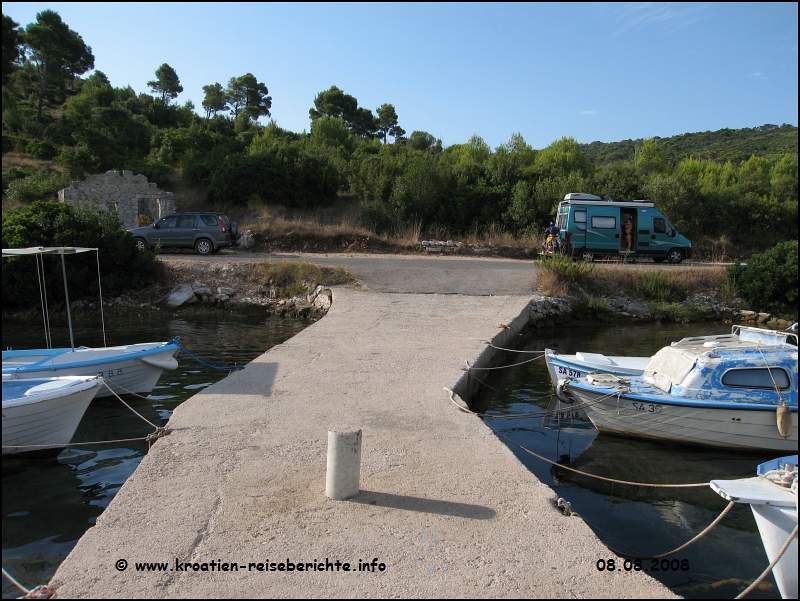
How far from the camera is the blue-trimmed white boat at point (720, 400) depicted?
8273 mm

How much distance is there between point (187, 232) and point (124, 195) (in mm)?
9569

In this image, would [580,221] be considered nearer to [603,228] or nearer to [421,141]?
[603,228]

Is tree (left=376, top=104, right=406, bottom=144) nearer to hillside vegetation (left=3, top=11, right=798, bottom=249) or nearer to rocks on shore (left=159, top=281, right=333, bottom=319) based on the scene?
hillside vegetation (left=3, top=11, right=798, bottom=249)

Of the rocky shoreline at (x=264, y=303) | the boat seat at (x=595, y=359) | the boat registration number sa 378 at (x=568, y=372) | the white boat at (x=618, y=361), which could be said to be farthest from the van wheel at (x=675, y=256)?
the boat registration number sa 378 at (x=568, y=372)

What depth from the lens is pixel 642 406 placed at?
8.52m

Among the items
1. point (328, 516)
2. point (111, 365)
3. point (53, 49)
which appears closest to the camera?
point (328, 516)

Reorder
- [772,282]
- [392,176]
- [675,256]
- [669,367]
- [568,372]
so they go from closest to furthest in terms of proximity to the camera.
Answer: [669,367], [568,372], [772,282], [675,256], [392,176]

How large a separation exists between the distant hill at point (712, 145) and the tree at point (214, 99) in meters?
42.6

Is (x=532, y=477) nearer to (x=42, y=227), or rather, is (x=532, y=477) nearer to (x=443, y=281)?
(x=443, y=281)

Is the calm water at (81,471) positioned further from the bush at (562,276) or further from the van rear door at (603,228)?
A: the van rear door at (603,228)

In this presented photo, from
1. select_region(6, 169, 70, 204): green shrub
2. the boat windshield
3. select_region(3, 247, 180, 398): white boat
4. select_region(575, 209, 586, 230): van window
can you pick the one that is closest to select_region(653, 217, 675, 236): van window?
select_region(575, 209, 586, 230): van window

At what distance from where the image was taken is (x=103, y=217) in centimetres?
2003

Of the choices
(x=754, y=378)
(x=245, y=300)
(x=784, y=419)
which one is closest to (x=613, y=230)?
(x=245, y=300)

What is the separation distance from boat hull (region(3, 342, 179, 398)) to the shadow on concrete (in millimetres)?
5804
